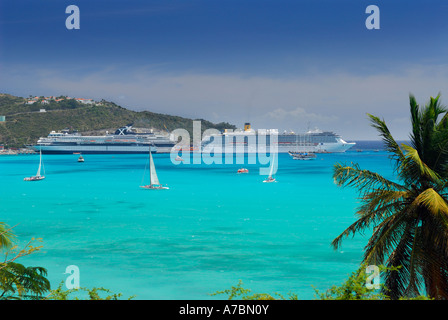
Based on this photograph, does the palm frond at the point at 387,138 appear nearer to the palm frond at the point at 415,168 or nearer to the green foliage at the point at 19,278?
the palm frond at the point at 415,168

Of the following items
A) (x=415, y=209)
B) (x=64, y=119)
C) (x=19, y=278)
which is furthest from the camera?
(x=64, y=119)

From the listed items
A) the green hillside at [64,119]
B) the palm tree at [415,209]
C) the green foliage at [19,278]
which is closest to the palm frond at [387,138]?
the palm tree at [415,209]

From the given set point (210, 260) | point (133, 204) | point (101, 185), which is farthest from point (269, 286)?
point (101, 185)

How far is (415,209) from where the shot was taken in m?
5.83

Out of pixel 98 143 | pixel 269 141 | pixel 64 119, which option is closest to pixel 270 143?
pixel 269 141

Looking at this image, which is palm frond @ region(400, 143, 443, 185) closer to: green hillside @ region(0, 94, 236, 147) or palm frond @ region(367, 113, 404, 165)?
palm frond @ region(367, 113, 404, 165)

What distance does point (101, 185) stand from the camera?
132ft

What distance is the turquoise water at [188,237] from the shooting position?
42.3 feet

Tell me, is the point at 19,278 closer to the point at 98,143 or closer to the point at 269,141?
the point at 98,143

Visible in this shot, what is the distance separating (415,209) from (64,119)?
480 feet

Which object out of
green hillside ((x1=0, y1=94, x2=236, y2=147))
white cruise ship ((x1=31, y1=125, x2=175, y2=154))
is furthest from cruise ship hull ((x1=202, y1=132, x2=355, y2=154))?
green hillside ((x1=0, y1=94, x2=236, y2=147))

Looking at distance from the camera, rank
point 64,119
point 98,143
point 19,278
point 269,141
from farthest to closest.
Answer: point 64,119 < point 269,141 < point 98,143 < point 19,278

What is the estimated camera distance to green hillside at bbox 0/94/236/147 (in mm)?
126812

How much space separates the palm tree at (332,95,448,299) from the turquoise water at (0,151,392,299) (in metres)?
5.74
